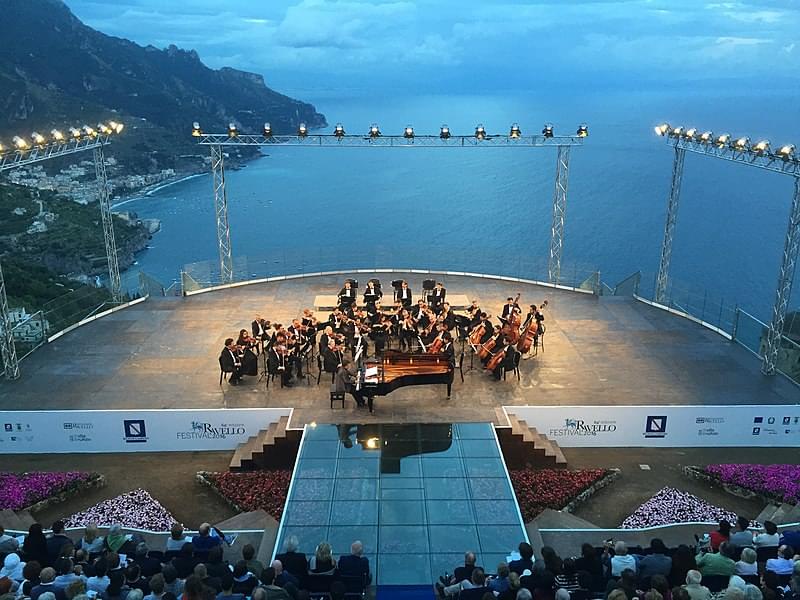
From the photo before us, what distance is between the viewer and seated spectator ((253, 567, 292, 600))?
809 centimetres

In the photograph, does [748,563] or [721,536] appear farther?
[721,536]

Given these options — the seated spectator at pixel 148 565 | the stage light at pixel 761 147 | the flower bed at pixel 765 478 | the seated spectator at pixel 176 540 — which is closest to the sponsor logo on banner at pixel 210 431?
the seated spectator at pixel 176 540

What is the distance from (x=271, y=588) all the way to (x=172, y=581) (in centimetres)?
116

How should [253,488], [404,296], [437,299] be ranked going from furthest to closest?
[404,296] → [437,299] → [253,488]

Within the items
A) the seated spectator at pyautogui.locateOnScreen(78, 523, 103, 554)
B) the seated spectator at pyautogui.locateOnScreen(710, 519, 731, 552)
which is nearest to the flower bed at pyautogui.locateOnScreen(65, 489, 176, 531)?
the seated spectator at pyautogui.locateOnScreen(78, 523, 103, 554)

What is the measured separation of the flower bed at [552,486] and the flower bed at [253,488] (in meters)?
4.57

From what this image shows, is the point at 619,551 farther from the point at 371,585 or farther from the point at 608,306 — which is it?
the point at 608,306

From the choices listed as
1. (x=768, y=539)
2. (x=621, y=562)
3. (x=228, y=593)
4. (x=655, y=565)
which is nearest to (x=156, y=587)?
(x=228, y=593)

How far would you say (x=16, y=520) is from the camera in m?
13.1

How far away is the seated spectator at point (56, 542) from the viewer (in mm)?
9445

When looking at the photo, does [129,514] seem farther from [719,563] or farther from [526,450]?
[719,563]

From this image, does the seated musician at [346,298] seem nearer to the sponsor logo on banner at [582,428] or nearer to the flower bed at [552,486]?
the sponsor logo on banner at [582,428]

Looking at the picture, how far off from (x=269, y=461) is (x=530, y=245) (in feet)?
229

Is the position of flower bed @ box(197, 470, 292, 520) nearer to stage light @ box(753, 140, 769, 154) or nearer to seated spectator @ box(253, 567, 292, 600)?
seated spectator @ box(253, 567, 292, 600)
